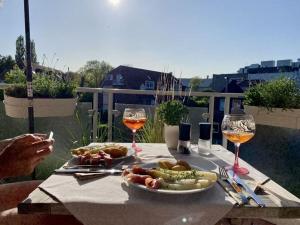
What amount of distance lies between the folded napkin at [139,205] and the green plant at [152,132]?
1645 mm

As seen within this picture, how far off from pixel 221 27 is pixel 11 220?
5.34 metres

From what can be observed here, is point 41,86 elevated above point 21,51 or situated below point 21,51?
below

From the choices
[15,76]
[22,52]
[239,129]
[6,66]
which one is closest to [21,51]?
[22,52]

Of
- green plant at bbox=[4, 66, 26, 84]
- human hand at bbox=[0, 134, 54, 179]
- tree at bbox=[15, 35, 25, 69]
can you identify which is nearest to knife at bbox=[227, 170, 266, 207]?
human hand at bbox=[0, 134, 54, 179]

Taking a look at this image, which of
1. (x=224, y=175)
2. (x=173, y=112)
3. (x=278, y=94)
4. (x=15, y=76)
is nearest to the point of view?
(x=224, y=175)

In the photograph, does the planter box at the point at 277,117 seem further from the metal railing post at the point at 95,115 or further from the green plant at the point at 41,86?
the green plant at the point at 41,86

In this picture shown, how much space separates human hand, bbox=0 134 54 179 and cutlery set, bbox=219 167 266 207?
2.50 ft

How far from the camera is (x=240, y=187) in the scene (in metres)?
1.08

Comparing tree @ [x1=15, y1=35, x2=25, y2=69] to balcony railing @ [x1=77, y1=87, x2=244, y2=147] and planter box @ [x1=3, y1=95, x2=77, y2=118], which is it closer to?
planter box @ [x1=3, y1=95, x2=77, y2=118]

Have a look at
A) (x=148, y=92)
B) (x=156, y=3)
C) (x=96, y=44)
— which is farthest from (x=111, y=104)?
(x=96, y=44)

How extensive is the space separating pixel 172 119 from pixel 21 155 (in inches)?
33.1

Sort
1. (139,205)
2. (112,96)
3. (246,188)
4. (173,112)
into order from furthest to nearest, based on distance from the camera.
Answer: (112,96) < (173,112) < (246,188) < (139,205)

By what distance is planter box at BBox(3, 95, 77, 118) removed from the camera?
108 inches

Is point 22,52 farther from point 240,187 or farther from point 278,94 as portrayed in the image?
point 240,187
